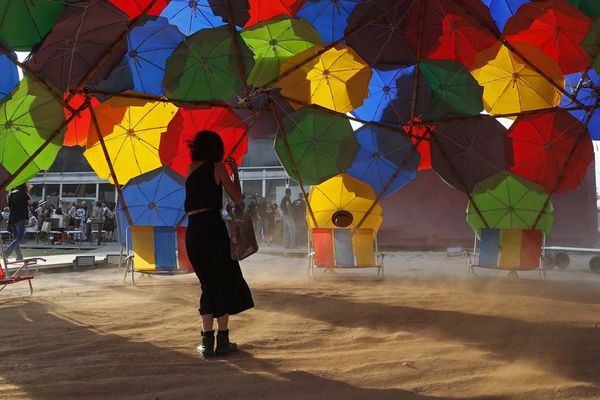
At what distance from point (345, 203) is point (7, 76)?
5999 millimetres

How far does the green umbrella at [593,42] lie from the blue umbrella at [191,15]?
16.0ft

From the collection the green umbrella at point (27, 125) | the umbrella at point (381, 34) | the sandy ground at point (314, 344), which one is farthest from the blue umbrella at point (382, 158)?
the green umbrella at point (27, 125)

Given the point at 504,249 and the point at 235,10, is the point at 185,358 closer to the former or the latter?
the point at 235,10

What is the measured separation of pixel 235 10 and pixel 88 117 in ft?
11.5

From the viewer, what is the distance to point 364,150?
31.6ft

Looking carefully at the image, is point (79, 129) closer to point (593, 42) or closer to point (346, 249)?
point (346, 249)

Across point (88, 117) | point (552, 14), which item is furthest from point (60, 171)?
point (552, 14)

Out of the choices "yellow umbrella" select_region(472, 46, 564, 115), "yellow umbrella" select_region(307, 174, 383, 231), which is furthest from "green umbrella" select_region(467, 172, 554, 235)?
"yellow umbrella" select_region(307, 174, 383, 231)

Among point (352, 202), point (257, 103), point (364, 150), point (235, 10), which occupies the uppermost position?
point (235, 10)

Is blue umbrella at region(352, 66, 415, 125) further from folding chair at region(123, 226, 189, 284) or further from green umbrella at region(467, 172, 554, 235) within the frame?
folding chair at region(123, 226, 189, 284)

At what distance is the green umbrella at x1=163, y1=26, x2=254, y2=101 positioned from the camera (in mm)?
6504

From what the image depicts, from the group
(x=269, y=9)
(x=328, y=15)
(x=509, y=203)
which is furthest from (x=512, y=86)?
(x=269, y=9)

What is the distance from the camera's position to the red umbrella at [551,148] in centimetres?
883

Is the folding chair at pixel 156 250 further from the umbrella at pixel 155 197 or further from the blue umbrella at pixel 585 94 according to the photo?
the blue umbrella at pixel 585 94
